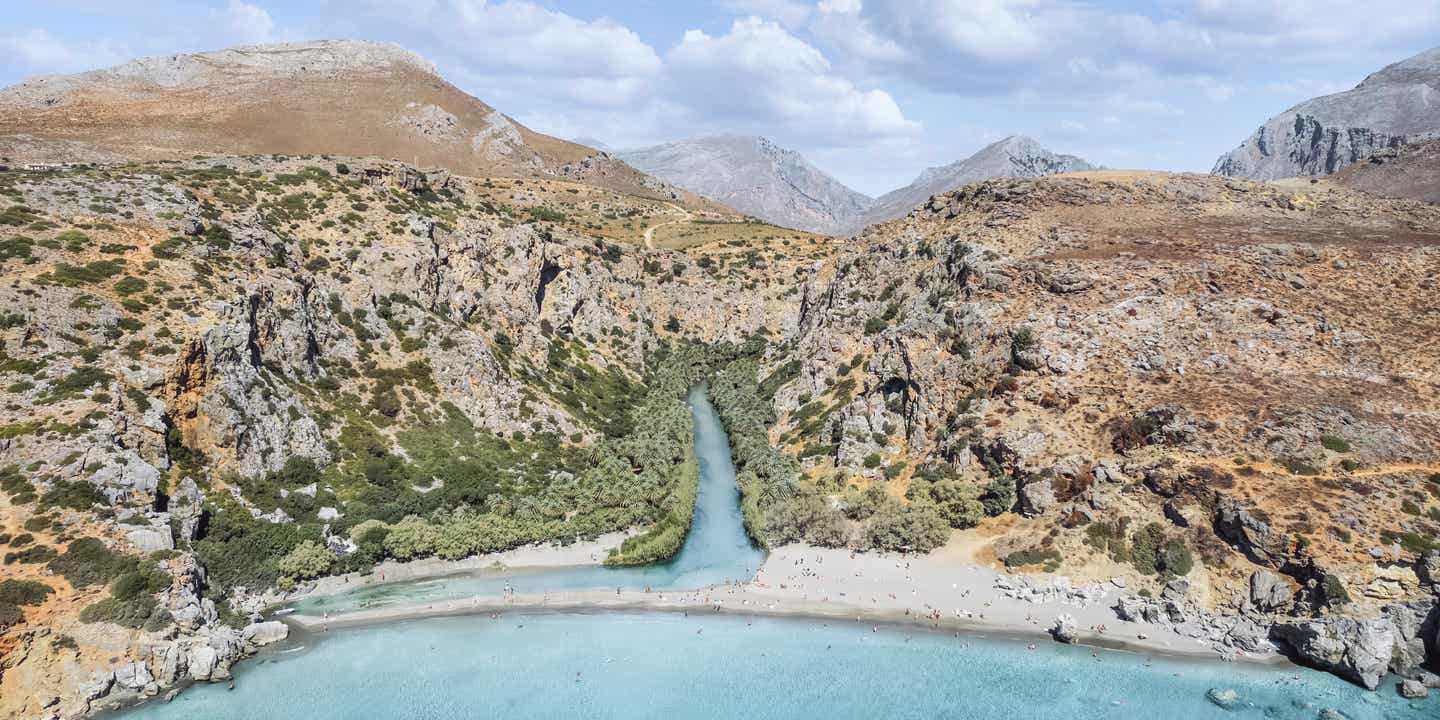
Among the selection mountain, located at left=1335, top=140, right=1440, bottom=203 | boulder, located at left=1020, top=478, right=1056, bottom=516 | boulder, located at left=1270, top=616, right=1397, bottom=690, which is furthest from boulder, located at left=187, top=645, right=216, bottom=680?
mountain, located at left=1335, top=140, right=1440, bottom=203

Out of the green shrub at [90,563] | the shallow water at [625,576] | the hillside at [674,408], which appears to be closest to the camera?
the green shrub at [90,563]

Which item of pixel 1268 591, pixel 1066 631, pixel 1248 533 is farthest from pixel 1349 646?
pixel 1066 631

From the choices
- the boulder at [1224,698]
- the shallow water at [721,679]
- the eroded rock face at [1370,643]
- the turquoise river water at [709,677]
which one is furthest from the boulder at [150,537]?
the eroded rock face at [1370,643]

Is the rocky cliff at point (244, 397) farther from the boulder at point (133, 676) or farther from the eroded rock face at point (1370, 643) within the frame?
the eroded rock face at point (1370, 643)

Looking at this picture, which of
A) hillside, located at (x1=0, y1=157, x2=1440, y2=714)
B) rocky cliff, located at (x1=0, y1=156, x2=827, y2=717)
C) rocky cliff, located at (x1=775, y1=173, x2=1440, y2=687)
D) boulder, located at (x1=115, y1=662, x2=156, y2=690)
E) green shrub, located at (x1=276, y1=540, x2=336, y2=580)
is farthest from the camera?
green shrub, located at (x1=276, y1=540, x2=336, y2=580)

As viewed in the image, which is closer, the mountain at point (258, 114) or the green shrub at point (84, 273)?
the green shrub at point (84, 273)

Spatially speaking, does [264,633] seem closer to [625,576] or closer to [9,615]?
[9,615]

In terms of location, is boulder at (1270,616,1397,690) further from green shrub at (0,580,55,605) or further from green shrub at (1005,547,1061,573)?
green shrub at (0,580,55,605)
